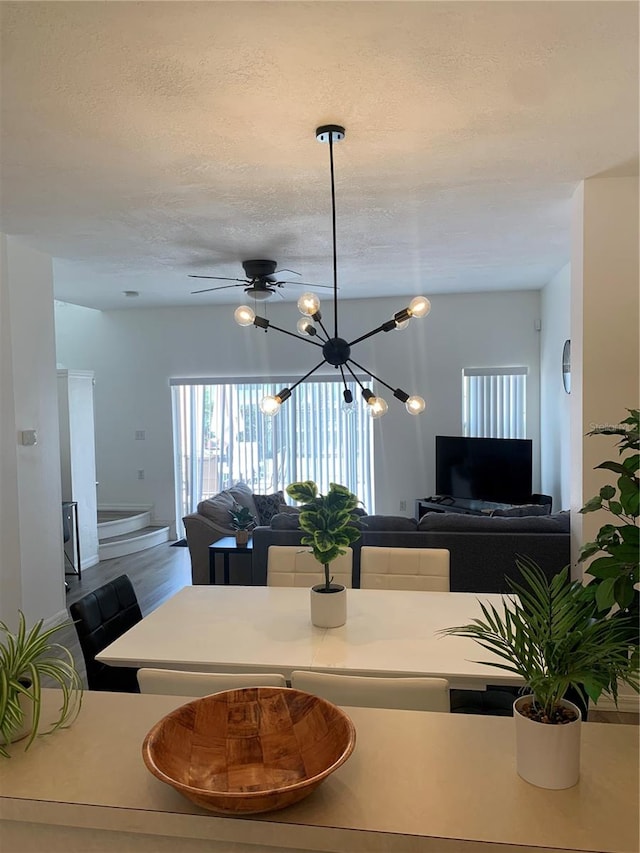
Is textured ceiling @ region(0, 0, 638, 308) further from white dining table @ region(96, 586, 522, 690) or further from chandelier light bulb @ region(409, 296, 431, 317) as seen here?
white dining table @ region(96, 586, 522, 690)

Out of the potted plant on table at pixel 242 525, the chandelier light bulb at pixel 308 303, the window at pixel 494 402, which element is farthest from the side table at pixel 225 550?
the window at pixel 494 402

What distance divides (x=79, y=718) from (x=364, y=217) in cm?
313

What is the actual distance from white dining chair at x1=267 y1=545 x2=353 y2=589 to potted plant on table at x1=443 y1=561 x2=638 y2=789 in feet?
6.38

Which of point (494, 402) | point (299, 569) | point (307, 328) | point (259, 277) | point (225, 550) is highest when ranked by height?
point (259, 277)

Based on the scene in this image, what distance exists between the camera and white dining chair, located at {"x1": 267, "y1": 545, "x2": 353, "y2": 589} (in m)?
3.23

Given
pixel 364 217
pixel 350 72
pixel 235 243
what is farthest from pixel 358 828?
pixel 235 243

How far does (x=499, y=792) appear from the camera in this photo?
1234 millimetres

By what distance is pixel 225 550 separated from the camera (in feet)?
15.6

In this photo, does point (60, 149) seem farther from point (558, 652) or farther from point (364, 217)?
point (558, 652)

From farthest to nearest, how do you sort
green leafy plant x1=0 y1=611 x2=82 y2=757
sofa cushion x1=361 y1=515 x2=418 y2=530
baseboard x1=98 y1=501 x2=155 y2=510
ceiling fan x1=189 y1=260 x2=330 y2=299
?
1. baseboard x1=98 y1=501 x2=155 y2=510
2. ceiling fan x1=189 y1=260 x2=330 y2=299
3. sofa cushion x1=361 y1=515 x2=418 y2=530
4. green leafy plant x1=0 y1=611 x2=82 y2=757

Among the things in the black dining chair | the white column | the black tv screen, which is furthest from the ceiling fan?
the black dining chair

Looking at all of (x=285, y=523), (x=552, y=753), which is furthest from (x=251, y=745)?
(x=285, y=523)

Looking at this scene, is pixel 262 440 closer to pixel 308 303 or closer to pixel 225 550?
pixel 225 550

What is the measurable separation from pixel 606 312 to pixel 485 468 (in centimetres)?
314
